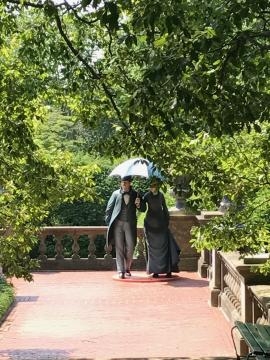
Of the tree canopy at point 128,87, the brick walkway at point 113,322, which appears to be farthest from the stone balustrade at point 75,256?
the tree canopy at point 128,87

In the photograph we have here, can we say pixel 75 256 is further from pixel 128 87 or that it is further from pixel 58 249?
pixel 128 87

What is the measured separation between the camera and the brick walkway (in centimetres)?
857

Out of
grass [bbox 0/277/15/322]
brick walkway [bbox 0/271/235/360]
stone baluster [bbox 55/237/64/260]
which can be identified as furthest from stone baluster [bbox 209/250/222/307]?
stone baluster [bbox 55/237/64/260]

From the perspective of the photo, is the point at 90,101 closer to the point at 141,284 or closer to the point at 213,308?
the point at 213,308

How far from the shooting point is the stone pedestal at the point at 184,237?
15375 millimetres

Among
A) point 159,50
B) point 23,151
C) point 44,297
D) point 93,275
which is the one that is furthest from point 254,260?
point 93,275

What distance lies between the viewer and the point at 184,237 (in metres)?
15.6

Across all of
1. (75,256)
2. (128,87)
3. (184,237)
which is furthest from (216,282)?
(128,87)

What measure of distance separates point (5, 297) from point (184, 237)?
497cm

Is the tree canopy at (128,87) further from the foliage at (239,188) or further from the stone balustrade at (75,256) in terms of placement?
the stone balustrade at (75,256)

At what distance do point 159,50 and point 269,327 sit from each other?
2768 millimetres

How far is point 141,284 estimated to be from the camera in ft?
44.5

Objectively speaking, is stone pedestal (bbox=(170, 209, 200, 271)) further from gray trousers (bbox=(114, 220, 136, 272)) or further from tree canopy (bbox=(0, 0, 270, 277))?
tree canopy (bbox=(0, 0, 270, 277))

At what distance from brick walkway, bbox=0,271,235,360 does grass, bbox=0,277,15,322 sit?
4.7 inches
